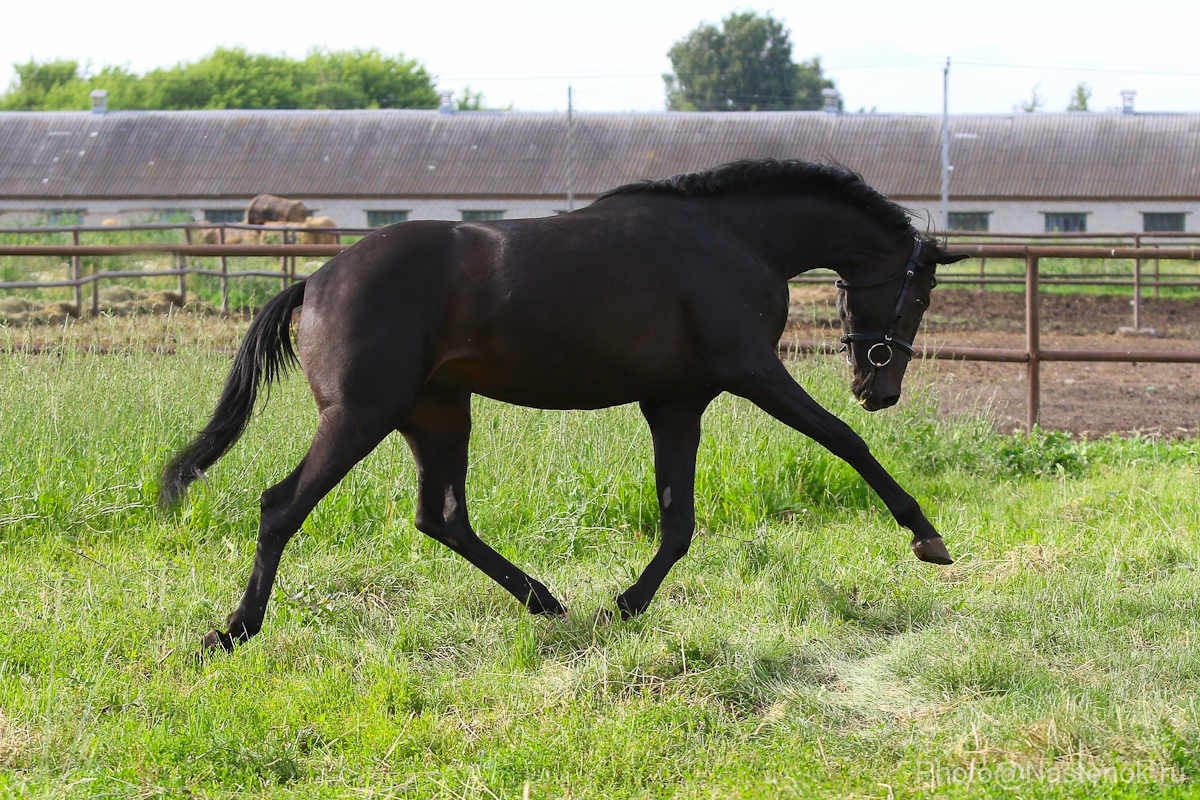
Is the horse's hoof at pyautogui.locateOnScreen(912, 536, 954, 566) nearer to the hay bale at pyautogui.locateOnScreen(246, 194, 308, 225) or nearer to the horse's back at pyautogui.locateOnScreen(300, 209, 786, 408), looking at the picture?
the horse's back at pyautogui.locateOnScreen(300, 209, 786, 408)

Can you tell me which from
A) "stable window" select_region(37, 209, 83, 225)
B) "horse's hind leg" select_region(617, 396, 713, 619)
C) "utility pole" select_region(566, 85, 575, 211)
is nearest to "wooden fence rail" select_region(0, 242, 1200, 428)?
"horse's hind leg" select_region(617, 396, 713, 619)

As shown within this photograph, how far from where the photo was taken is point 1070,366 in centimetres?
1248

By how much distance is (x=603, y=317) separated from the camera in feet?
12.8

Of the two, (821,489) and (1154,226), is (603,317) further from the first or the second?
(1154,226)

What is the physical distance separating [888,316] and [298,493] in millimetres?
2307

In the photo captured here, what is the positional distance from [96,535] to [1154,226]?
3663 cm

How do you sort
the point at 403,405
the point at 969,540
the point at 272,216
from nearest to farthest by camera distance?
the point at 403,405 → the point at 969,540 → the point at 272,216

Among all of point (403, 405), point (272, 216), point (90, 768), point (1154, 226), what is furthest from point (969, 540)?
point (1154, 226)

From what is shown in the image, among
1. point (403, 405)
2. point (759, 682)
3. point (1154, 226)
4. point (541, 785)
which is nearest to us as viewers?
point (541, 785)

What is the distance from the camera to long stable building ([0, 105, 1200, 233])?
3553 cm

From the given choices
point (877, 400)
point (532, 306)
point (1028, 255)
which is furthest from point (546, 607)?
point (1028, 255)

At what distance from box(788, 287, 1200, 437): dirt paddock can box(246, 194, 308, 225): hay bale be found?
10723 mm

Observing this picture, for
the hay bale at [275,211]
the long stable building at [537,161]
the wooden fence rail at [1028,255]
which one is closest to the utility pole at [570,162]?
the long stable building at [537,161]

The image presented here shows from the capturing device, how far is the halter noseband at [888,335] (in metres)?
4.30
